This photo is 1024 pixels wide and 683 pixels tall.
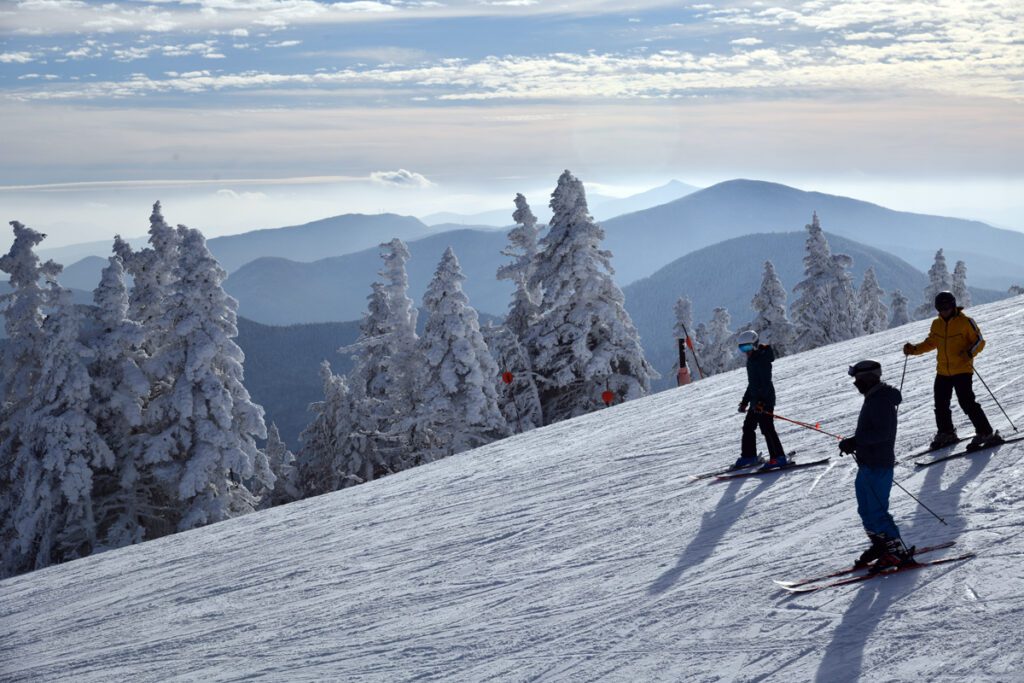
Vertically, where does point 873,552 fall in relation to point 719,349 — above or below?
above

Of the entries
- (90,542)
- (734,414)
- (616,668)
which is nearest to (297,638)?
(616,668)

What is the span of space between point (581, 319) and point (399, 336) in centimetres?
1048

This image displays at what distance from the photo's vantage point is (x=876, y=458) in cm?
693

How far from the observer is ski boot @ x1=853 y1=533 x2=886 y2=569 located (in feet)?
23.0

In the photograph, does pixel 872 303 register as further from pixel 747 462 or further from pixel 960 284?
pixel 747 462

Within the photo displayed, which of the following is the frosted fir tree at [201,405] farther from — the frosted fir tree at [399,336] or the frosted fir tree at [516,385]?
the frosted fir tree at [399,336]

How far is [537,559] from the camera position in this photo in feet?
31.5

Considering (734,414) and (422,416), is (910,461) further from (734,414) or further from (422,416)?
(422,416)

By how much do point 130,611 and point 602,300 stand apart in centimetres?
1985

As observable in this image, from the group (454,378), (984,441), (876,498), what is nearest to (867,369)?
(876,498)

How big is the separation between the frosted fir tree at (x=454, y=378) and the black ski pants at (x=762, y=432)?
19.0 m

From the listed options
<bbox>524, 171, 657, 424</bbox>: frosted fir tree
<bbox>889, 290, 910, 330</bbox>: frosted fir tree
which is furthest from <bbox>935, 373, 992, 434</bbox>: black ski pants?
<bbox>889, 290, 910, 330</bbox>: frosted fir tree

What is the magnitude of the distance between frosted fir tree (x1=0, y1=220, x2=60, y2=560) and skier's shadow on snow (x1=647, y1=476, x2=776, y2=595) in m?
23.2

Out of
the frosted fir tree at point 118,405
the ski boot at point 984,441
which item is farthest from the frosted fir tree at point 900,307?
the ski boot at point 984,441
